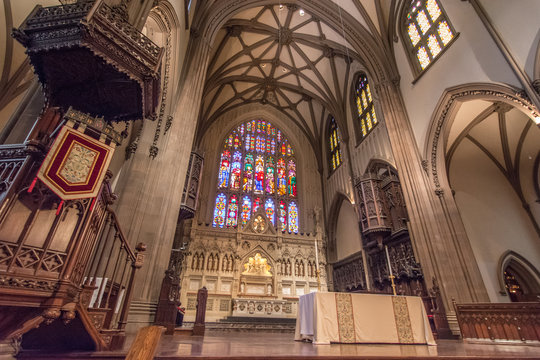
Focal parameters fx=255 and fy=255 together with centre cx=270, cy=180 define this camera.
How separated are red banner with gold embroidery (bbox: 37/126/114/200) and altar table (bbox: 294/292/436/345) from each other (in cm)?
356

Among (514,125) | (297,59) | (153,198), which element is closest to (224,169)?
(297,59)

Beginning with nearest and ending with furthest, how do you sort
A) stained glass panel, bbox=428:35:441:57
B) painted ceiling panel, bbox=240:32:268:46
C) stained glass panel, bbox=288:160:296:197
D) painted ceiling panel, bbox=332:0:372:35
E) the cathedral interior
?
the cathedral interior
stained glass panel, bbox=428:35:441:57
painted ceiling panel, bbox=332:0:372:35
painted ceiling panel, bbox=240:32:268:46
stained glass panel, bbox=288:160:296:197

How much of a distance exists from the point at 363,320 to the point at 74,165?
459 cm

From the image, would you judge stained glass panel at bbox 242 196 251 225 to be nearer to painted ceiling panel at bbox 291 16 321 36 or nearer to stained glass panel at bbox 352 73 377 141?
stained glass panel at bbox 352 73 377 141

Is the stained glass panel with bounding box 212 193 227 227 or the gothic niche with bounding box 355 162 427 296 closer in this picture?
the gothic niche with bounding box 355 162 427 296

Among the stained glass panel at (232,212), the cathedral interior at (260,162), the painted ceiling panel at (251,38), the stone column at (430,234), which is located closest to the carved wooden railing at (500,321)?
the cathedral interior at (260,162)

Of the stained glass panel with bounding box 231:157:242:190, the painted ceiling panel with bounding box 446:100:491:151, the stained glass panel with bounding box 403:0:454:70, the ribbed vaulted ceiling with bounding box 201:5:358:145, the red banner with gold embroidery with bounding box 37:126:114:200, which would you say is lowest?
the red banner with gold embroidery with bounding box 37:126:114:200

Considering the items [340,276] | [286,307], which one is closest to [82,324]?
[286,307]

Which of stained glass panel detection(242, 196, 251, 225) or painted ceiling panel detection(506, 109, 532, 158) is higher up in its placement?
painted ceiling panel detection(506, 109, 532, 158)

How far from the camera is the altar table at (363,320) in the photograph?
159 inches

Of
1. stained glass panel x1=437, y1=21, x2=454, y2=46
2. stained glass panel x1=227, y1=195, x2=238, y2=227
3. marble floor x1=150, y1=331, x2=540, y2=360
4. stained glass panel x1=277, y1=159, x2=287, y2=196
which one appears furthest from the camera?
stained glass panel x1=277, y1=159, x2=287, y2=196

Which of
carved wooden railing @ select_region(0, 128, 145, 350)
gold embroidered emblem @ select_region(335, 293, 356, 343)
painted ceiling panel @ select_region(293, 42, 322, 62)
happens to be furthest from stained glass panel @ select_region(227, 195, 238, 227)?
carved wooden railing @ select_region(0, 128, 145, 350)

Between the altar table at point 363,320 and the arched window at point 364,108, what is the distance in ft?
29.8

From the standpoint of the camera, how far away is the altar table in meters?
4.04
